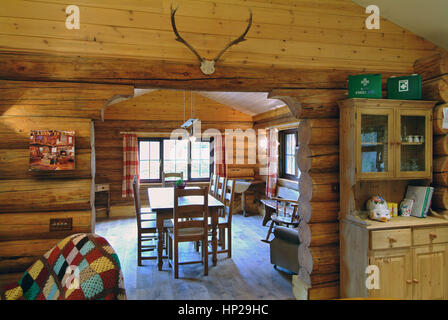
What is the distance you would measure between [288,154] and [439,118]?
12.1 feet

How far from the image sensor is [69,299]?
1383mm

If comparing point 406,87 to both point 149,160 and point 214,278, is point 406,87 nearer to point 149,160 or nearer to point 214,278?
point 214,278

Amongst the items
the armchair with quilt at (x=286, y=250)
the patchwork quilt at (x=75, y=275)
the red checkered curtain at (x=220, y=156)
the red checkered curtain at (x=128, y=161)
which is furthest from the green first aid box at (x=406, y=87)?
the red checkered curtain at (x=128, y=161)

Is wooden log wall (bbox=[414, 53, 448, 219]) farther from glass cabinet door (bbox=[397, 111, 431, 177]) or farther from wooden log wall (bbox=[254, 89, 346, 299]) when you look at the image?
wooden log wall (bbox=[254, 89, 346, 299])

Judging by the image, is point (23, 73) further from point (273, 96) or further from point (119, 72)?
point (273, 96)

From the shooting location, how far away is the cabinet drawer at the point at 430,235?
249 centimetres

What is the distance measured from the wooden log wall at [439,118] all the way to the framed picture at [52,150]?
3148 millimetres

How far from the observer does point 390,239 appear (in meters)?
2.42

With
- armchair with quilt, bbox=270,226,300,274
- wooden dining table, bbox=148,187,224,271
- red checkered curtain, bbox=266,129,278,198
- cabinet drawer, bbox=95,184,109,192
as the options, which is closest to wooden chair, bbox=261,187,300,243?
red checkered curtain, bbox=266,129,278,198

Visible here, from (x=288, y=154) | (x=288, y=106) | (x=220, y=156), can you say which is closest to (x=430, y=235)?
(x=288, y=106)

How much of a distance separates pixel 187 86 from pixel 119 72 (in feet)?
1.85

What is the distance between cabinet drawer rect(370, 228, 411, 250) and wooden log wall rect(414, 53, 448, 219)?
48cm

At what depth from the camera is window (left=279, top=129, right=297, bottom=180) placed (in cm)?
600
